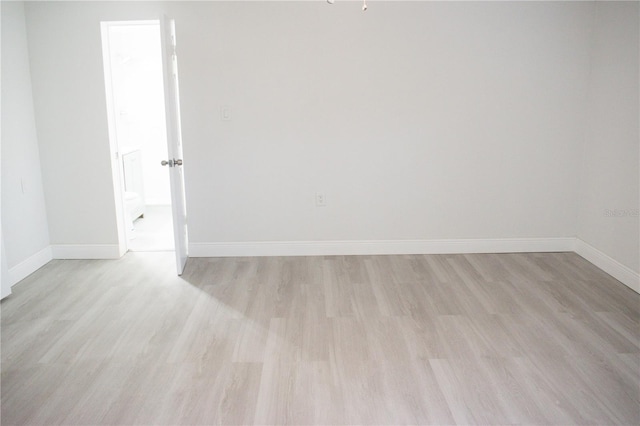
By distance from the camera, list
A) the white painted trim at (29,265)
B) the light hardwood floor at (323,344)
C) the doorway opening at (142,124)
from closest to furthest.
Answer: the light hardwood floor at (323,344) < the white painted trim at (29,265) < the doorway opening at (142,124)

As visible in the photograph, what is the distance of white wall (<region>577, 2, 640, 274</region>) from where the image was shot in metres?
3.64

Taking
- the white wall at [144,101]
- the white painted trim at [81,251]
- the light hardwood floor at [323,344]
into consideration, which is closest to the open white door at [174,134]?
the light hardwood floor at [323,344]

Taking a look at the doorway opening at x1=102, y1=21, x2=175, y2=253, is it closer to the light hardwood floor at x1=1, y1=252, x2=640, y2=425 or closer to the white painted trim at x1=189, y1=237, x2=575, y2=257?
the white painted trim at x1=189, y1=237, x2=575, y2=257

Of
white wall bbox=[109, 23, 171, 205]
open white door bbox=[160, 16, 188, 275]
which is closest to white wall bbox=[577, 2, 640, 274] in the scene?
open white door bbox=[160, 16, 188, 275]

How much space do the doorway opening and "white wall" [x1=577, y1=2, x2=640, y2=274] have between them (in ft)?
13.0

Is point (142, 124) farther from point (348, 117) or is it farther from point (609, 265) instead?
point (609, 265)

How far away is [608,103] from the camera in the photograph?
3.94 metres

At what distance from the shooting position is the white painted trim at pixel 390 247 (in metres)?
4.45

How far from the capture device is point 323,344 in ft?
9.57

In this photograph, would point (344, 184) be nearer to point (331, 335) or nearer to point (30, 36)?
point (331, 335)

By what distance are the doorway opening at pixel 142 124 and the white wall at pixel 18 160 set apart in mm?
1177

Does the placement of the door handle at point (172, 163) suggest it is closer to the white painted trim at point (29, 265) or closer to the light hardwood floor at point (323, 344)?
the light hardwood floor at point (323, 344)

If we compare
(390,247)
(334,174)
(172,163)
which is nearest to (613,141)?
(390,247)

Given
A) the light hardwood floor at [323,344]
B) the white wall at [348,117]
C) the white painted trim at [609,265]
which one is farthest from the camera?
the white wall at [348,117]
